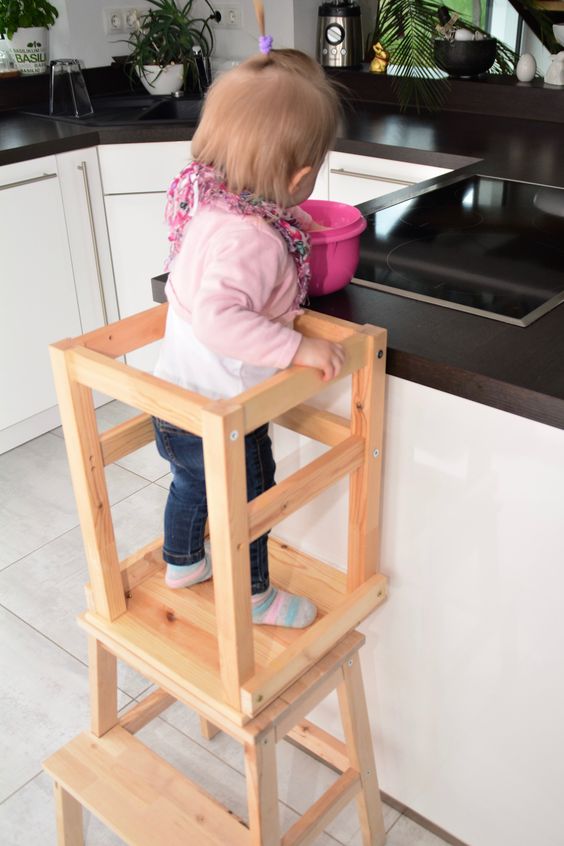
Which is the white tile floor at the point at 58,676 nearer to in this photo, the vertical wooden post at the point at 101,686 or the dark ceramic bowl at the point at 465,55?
the vertical wooden post at the point at 101,686

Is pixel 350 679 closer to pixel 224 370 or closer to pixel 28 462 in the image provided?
pixel 224 370

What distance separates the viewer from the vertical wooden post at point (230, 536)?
85cm

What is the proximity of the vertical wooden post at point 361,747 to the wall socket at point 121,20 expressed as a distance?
2678 mm

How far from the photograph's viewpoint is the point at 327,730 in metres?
1.59

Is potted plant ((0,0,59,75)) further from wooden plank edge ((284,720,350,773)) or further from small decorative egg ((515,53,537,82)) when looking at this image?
wooden plank edge ((284,720,350,773))

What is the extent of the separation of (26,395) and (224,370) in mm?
1760

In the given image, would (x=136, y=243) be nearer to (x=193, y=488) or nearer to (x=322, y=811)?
(x=193, y=488)

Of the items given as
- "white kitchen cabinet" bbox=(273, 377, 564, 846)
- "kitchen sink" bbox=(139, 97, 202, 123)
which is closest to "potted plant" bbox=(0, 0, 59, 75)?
"kitchen sink" bbox=(139, 97, 202, 123)

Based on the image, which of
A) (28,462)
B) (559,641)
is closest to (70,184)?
(28,462)

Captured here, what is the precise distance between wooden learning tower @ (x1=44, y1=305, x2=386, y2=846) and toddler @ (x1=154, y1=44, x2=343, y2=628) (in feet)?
0.20

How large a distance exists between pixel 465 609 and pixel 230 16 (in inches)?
101

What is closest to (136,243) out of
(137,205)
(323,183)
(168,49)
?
(137,205)

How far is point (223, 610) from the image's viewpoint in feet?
3.19

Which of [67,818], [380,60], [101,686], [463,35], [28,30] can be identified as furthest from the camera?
[28,30]
